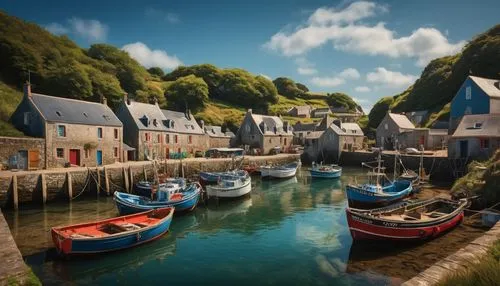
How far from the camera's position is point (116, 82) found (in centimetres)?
6694

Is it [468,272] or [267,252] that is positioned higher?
[468,272]

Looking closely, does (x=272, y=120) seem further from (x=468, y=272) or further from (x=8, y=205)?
(x=468, y=272)

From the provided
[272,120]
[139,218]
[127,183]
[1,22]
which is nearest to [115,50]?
[1,22]

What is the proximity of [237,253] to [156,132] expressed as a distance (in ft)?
108

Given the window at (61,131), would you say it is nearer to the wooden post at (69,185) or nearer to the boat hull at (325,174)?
the wooden post at (69,185)

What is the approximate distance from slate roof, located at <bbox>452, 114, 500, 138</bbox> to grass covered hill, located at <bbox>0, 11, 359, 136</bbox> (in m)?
47.8

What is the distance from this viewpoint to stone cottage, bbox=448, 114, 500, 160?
36.3 m

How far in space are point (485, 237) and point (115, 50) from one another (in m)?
90.8

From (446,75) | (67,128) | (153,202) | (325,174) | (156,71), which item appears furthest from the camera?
(156,71)

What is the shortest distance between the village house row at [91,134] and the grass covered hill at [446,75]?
5240 cm

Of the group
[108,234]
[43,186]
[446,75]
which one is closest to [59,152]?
[43,186]

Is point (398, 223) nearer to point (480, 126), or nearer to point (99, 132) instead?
point (480, 126)

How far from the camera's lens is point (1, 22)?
56438 millimetres

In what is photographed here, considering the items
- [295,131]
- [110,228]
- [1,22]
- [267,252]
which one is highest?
[1,22]
